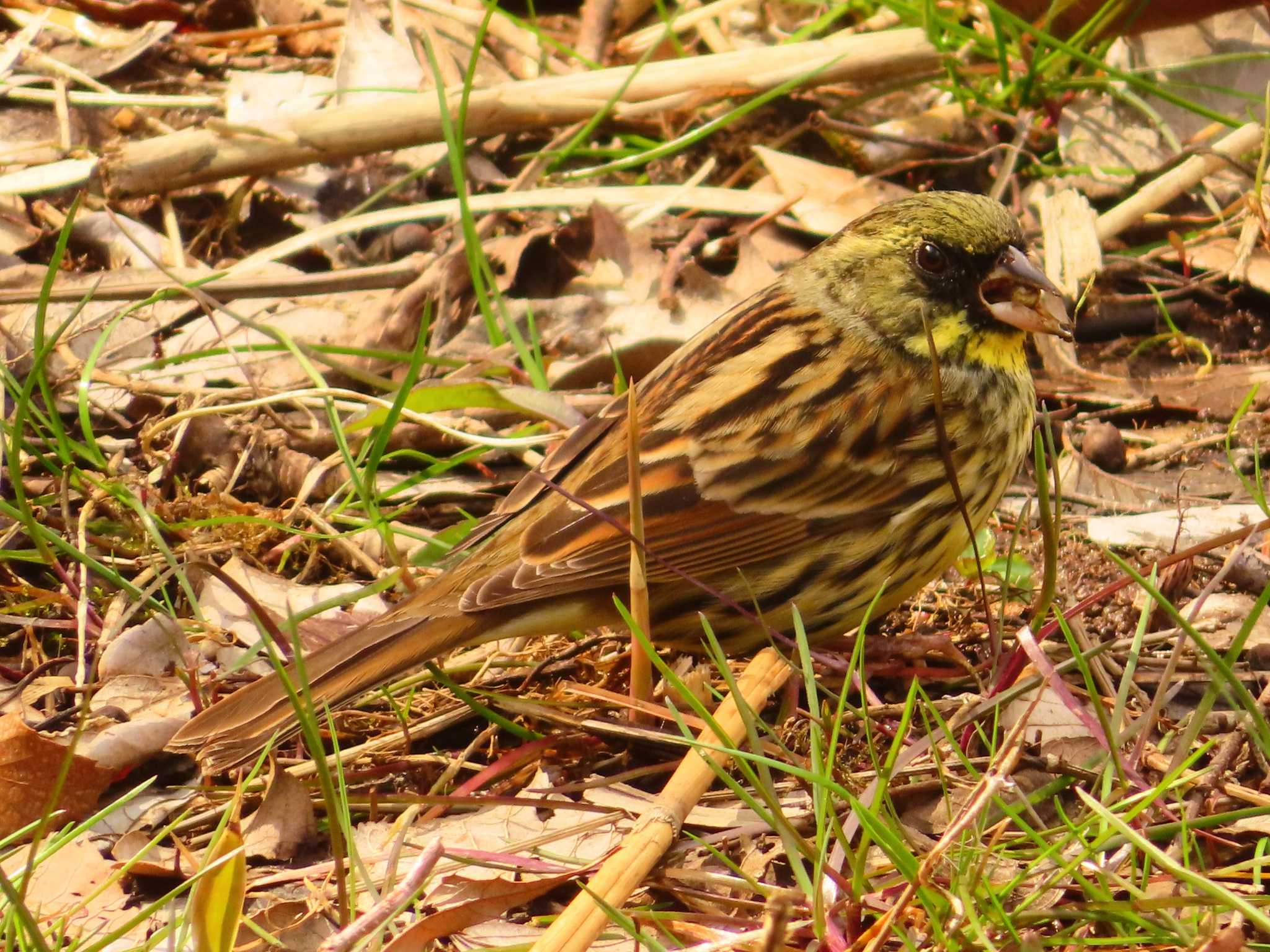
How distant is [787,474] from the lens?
3824 mm

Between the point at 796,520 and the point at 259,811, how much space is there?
1.45 meters

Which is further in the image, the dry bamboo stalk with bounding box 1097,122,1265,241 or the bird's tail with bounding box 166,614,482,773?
the dry bamboo stalk with bounding box 1097,122,1265,241

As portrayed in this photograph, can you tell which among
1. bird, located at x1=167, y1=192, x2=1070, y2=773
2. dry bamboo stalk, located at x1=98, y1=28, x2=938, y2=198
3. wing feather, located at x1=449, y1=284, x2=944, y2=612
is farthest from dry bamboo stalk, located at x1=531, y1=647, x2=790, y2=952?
dry bamboo stalk, located at x1=98, y1=28, x2=938, y2=198

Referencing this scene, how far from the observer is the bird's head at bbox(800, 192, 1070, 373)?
158 inches

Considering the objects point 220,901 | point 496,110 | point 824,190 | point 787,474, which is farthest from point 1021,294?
point 220,901

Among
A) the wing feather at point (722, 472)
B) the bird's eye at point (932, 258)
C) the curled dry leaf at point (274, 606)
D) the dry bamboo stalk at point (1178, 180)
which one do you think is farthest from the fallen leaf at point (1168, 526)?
the curled dry leaf at point (274, 606)

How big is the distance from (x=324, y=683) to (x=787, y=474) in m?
1.24

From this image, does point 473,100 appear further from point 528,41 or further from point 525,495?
point 525,495

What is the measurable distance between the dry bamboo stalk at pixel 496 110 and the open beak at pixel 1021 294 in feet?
5.50

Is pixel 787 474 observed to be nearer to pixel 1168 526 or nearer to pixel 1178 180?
pixel 1168 526

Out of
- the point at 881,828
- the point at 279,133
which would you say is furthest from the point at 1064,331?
the point at 279,133

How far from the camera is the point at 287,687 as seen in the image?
2.62 metres

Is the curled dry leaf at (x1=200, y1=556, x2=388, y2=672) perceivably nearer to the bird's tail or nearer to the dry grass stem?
the bird's tail

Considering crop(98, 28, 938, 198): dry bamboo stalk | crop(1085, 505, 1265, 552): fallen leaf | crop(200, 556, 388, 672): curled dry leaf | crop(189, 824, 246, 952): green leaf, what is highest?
crop(98, 28, 938, 198): dry bamboo stalk
